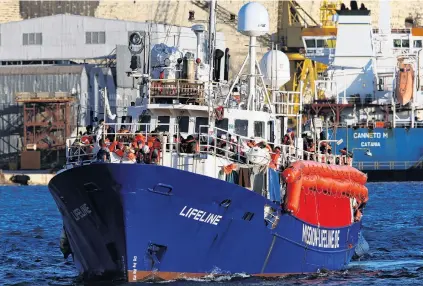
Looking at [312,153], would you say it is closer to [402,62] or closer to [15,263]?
[15,263]

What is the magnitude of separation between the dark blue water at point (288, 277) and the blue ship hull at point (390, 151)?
18841 millimetres

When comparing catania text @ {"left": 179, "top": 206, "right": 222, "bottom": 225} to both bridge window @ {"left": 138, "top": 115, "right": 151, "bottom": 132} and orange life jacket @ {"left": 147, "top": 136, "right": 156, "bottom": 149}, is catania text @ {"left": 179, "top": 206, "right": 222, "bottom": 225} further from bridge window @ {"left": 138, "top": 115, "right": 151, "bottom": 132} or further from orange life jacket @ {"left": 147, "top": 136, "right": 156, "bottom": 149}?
bridge window @ {"left": 138, "top": 115, "right": 151, "bottom": 132}

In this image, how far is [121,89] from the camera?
89.5 m

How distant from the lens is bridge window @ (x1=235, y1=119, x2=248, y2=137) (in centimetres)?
3284

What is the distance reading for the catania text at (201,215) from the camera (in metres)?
28.9

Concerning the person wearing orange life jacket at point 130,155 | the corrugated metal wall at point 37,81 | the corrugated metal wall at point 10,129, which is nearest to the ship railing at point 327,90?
the corrugated metal wall at point 37,81

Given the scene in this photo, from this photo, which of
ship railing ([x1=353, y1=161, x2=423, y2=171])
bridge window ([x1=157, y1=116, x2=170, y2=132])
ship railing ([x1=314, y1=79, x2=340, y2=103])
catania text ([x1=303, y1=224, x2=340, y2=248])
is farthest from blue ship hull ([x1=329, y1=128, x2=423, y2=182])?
bridge window ([x1=157, y1=116, x2=170, y2=132])

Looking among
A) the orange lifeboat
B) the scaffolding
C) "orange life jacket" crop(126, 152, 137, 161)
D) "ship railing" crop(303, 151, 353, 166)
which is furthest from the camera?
the orange lifeboat

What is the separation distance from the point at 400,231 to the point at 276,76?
1538 centimetres

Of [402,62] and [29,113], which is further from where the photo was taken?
[402,62]

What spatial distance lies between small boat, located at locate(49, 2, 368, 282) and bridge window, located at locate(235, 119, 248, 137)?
3cm

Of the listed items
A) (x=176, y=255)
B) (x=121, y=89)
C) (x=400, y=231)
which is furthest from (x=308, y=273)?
(x=121, y=89)

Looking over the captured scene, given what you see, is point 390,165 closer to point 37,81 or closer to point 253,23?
point 37,81

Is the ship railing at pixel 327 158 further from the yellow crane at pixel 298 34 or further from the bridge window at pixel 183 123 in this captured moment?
the yellow crane at pixel 298 34
